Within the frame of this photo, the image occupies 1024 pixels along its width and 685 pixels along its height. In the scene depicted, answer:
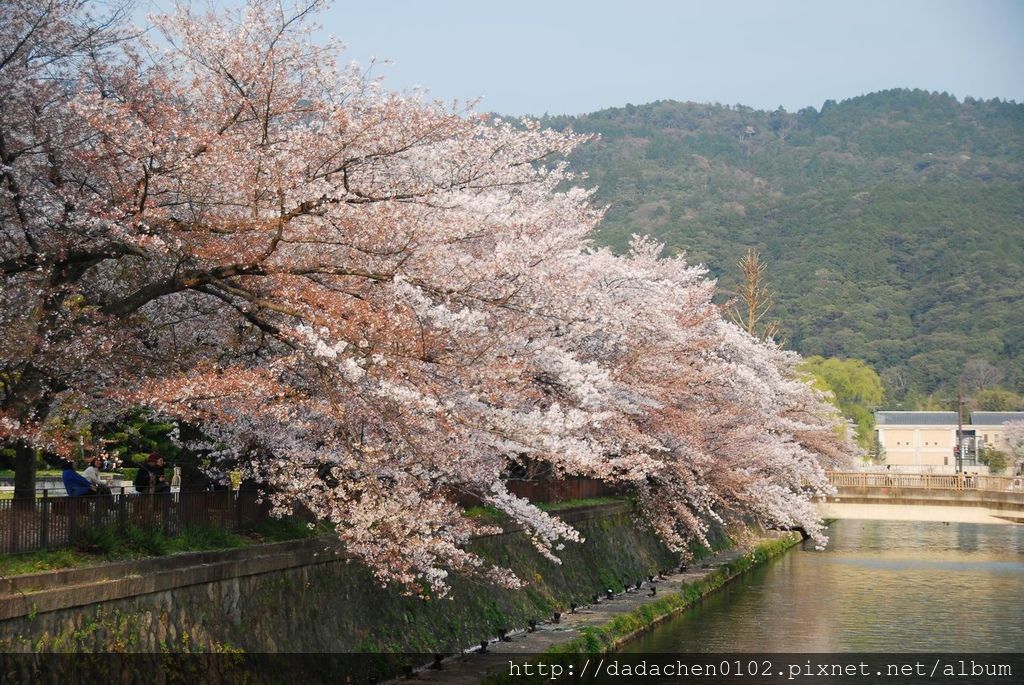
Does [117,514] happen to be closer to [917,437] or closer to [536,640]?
[536,640]

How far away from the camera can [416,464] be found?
15961 millimetres

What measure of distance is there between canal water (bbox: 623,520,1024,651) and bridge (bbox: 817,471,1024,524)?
21.3 meters

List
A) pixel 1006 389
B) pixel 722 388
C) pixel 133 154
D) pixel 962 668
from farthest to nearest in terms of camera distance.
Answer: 1. pixel 1006 389
2. pixel 722 388
3. pixel 962 668
4. pixel 133 154

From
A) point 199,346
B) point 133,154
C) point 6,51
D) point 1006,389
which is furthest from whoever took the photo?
point 1006,389

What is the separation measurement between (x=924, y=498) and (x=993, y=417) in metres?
81.4

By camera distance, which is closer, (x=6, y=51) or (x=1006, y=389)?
(x=6, y=51)

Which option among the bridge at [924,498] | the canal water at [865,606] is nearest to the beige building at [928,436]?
the bridge at [924,498]

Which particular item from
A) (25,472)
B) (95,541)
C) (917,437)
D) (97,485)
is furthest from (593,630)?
(917,437)

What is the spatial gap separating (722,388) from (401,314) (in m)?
25.0

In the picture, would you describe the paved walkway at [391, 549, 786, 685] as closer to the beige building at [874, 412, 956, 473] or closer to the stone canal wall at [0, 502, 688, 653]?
the stone canal wall at [0, 502, 688, 653]

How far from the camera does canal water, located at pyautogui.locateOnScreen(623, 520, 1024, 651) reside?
25.6 m

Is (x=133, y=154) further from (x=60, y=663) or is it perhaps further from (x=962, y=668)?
(x=962, y=668)

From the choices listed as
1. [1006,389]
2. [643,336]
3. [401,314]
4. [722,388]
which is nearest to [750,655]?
[643,336]

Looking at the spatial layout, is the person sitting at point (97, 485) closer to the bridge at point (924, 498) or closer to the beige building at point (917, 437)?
the bridge at point (924, 498)
